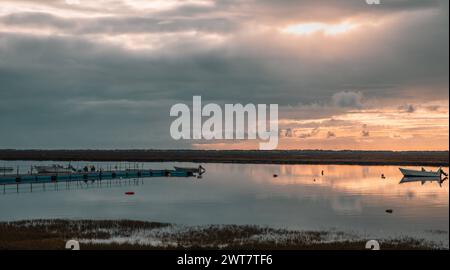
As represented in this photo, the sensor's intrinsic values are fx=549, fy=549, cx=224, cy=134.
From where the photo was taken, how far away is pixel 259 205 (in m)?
61.7

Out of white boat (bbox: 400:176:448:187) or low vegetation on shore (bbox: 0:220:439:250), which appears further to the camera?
white boat (bbox: 400:176:448:187)

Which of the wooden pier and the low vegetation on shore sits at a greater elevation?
the wooden pier

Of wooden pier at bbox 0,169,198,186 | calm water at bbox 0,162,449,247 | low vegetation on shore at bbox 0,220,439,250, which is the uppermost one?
wooden pier at bbox 0,169,198,186

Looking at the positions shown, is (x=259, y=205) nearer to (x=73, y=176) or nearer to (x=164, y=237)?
(x=164, y=237)

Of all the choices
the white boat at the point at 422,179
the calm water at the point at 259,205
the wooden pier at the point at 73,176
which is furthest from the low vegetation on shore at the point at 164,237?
the white boat at the point at 422,179

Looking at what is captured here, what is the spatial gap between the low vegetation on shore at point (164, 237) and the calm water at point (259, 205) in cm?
372

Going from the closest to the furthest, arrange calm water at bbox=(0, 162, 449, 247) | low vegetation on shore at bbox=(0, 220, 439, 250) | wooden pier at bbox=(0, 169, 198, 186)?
low vegetation on shore at bbox=(0, 220, 439, 250), calm water at bbox=(0, 162, 449, 247), wooden pier at bbox=(0, 169, 198, 186)

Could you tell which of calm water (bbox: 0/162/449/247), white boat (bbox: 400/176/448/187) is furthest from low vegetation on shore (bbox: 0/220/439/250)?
white boat (bbox: 400/176/448/187)

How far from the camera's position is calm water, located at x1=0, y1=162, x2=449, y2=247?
46.9 metres

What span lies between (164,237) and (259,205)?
2472cm

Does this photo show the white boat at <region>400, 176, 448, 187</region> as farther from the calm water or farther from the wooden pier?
the wooden pier

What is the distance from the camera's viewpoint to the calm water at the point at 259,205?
46.9 metres

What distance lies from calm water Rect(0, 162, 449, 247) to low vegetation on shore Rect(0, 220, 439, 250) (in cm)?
372

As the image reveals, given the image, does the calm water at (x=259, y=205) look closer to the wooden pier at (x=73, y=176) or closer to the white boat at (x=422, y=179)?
the wooden pier at (x=73, y=176)
